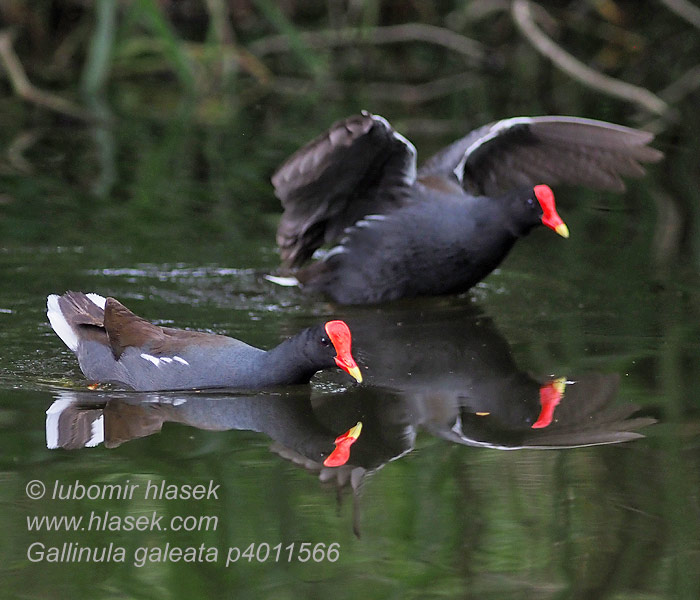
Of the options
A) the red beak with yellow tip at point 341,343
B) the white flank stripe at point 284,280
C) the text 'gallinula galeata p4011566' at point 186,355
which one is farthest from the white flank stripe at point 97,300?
the white flank stripe at point 284,280

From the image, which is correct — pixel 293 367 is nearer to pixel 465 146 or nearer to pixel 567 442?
pixel 567 442

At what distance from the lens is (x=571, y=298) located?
7.16 m

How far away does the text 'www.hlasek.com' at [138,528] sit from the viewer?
12.7 ft

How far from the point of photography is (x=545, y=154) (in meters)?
7.80

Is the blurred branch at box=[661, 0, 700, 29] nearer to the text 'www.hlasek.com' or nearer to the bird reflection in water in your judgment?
the bird reflection in water

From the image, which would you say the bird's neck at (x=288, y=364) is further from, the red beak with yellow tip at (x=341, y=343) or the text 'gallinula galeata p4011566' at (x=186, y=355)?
the red beak with yellow tip at (x=341, y=343)

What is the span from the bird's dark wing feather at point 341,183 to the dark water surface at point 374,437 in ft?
1.45

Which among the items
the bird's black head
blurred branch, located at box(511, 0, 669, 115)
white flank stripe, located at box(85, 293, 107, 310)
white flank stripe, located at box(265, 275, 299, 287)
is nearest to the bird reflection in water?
white flank stripe, located at box(85, 293, 107, 310)

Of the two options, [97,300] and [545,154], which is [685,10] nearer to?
[545,154]

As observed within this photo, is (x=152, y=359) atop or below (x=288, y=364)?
below

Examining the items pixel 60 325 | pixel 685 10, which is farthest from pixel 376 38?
pixel 60 325

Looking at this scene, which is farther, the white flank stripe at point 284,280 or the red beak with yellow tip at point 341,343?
the white flank stripe at point 284,280

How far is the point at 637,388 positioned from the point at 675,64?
10.4 m

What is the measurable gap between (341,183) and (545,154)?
1486 millimetres
